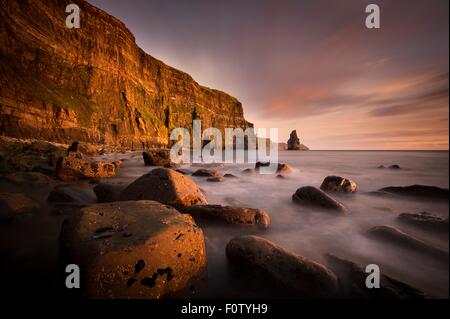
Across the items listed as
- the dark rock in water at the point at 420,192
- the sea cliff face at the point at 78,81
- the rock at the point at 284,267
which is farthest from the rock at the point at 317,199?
the sea cliff face at the point at 78,81

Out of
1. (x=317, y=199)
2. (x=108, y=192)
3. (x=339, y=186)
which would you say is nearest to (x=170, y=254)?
(x=108, y=192)

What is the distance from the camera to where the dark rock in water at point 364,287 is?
5.00ft

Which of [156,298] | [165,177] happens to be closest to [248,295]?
[156,298]

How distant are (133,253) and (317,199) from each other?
3709mm

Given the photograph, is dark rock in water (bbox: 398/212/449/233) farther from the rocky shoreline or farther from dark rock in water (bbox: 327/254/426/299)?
dark rock in water (bbox: 327/254/426/299)

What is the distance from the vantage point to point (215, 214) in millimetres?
3078

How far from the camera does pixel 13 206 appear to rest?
9.62 ft

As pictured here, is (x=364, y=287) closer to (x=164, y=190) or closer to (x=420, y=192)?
(x=164, y=190)

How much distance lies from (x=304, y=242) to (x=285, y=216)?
103cm

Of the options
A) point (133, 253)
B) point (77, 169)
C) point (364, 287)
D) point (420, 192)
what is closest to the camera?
point (133, 253)

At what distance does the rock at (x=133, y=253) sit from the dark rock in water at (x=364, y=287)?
133cm

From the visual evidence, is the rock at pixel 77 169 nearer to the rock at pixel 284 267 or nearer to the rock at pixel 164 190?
the rock at pixel 164 190

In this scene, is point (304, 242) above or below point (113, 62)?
below
